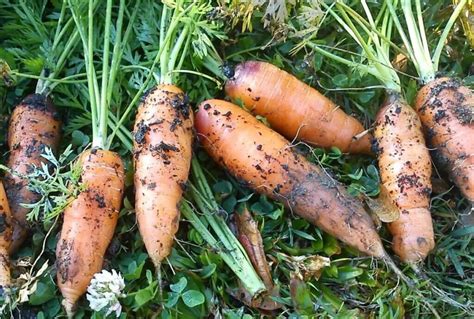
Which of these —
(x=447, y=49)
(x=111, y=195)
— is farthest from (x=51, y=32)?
(x=447, y=49)

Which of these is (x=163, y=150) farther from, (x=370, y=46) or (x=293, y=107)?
(x=370, y=46)

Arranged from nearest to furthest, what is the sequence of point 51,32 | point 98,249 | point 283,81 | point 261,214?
point 98,249 → point 261,214 → point 283,81 → point 51,32

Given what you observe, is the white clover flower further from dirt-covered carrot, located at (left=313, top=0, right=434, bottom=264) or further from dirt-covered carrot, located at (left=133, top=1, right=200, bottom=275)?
dirt-covered carrot, located at (left=313, top=0, right=434, bottom=264)

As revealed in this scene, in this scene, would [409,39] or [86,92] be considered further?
[409,39]

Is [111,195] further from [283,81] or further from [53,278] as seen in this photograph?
[283,81]

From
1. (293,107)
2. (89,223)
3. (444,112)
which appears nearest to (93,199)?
(89,223)

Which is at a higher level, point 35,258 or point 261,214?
point 261,214

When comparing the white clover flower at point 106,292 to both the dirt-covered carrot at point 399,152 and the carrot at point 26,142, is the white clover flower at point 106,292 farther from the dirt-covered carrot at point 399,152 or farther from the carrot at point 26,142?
the dirt-covered carrot at point 399,152
